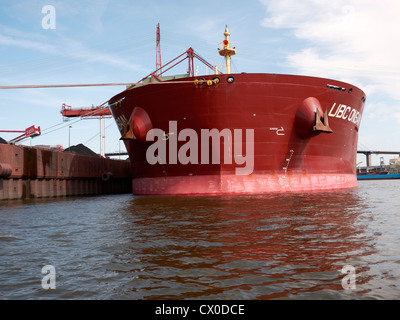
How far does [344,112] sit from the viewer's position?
1980 cm

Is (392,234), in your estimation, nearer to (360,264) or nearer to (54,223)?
(360,264)

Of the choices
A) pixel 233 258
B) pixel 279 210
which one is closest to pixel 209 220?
pixel 279 210

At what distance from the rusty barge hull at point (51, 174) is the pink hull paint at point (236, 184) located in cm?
708

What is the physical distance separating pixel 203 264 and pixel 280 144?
43.1 ft

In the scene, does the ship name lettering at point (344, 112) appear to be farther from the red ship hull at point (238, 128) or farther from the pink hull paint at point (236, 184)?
the pink hull paint at point (236, 184)

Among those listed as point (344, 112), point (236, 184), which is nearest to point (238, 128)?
point (236, 184)

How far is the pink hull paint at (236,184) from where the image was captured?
1681cm

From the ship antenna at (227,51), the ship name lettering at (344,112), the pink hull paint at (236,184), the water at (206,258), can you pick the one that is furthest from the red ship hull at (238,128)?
the water at (206,258)

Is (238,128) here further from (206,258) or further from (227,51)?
(206,258)

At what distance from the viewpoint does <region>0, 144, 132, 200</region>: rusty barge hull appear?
61.0ft

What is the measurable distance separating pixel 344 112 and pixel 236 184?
8084mm

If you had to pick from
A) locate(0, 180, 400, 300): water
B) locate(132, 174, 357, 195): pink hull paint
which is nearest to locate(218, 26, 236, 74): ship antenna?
locate(132, 174, 357, 195): pink hull paint

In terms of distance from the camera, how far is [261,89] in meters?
16.5
